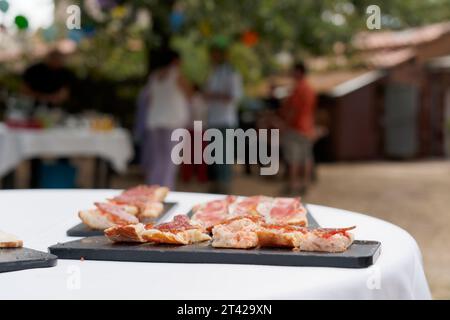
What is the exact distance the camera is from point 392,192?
10883mm

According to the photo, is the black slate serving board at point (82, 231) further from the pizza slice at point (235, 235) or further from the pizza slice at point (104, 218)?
the pizza slice at point (235, 235)

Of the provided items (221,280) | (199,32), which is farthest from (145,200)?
(199,32)

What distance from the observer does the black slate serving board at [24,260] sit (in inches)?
50.8

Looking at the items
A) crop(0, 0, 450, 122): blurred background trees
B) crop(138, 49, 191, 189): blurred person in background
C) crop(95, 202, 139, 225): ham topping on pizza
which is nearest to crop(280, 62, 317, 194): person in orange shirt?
crop(0, 0, 450, 122): blurred background trees

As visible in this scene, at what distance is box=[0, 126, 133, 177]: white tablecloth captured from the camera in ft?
22.8

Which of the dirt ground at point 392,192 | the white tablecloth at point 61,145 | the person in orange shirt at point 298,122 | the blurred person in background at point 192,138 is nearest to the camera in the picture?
the dirt ground at point 392,192

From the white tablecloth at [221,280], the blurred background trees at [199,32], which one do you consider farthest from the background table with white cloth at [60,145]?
the white tablecloth at [221,280]

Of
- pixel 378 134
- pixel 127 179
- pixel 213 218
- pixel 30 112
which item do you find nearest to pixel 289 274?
pixel 213 218

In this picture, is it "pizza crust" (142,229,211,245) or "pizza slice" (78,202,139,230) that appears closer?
"pizza crust" (142,229,211,245)

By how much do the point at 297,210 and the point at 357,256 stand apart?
471mm

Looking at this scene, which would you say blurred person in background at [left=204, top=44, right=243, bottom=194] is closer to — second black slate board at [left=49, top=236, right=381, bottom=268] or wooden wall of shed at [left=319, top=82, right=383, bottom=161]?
second black slate board at [left=49, top=236, right=381, bottom=268]

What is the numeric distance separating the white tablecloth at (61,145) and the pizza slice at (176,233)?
18.5ft

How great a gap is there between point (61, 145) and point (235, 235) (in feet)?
19.9

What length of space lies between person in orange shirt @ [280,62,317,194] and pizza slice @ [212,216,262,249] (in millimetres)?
7437
